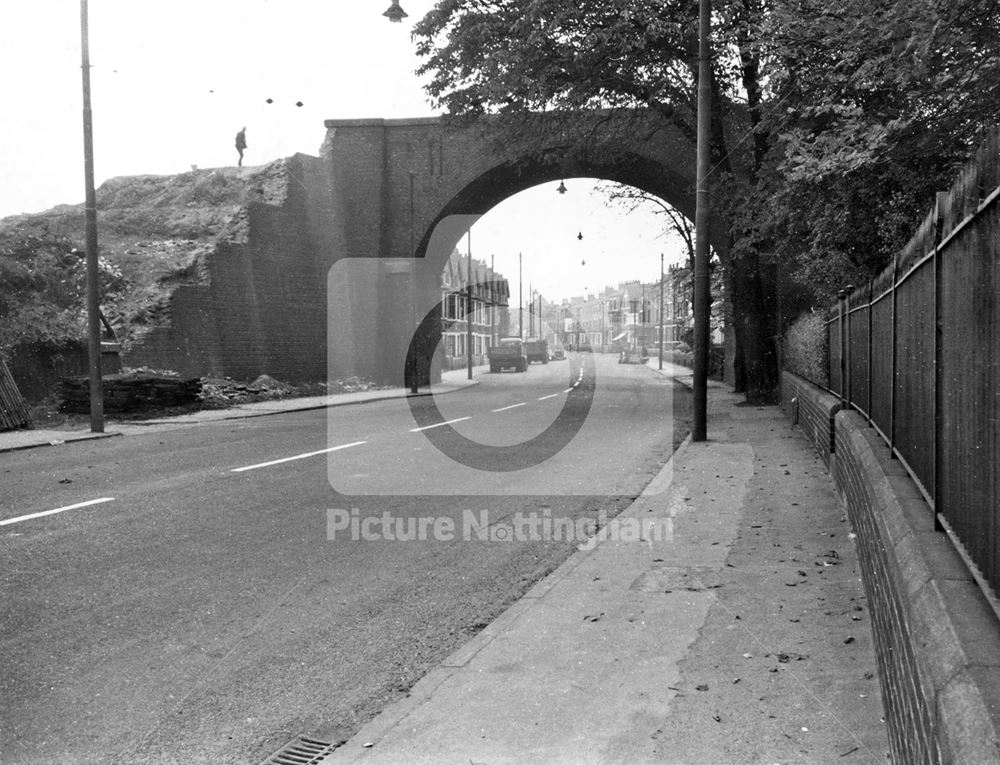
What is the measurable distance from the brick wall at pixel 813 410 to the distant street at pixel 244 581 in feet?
6.95

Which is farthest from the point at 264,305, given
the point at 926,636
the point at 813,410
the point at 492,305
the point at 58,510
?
the point at 492,305

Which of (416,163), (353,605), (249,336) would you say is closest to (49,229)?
(249,336)

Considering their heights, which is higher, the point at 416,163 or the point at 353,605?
the point at 416,163

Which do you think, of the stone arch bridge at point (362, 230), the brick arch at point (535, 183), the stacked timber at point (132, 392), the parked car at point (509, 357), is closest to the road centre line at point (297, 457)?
the stacked timber at point (132, 392)

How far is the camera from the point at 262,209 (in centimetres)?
3162

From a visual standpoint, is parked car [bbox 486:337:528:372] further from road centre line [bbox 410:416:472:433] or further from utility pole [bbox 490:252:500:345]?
road centre line [bbox 410:416:472:433]

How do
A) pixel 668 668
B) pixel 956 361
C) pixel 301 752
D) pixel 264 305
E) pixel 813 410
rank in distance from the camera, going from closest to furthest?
pixel 956 361, pixel 301 752, pixel 668 668, pixel 813 410, pixel 264 305

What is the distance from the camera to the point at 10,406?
17.5 meters

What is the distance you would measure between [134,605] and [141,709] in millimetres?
1567

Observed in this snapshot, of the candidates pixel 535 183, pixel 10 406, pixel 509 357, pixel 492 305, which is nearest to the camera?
pixel 10 406

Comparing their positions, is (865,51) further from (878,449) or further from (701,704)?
(701,704)

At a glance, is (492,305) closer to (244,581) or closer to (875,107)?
(875,107)

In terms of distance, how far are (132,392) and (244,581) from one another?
16739 millimetres

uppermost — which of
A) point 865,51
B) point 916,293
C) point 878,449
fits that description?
point 865,51
